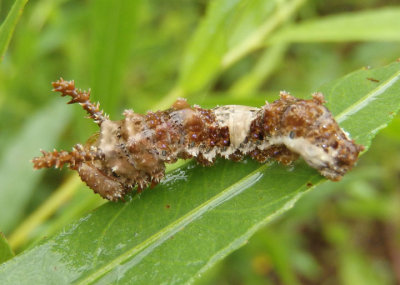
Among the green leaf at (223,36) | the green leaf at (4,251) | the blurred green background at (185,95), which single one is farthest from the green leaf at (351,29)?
the green leaf at (4,251)

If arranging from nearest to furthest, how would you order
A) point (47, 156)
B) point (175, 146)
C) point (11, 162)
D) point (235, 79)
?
point (47, 156), point (175, 146), point (11, 162), point (235, 79)

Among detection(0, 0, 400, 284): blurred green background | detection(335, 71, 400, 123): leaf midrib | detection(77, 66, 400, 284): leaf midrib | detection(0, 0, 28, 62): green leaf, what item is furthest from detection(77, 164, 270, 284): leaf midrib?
detection(0, 0, 28, 62): green leaf

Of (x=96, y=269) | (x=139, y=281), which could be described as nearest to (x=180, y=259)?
(x=139, y=281)

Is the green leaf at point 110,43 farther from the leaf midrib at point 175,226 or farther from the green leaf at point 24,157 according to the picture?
the leaf midrib at point 175,226

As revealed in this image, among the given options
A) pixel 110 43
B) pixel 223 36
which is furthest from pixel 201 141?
pixel 110 43

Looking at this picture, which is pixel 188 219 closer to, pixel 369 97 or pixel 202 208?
pixel 202 208

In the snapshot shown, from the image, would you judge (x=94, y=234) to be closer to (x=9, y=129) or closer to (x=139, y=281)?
(x=139, y=281)
